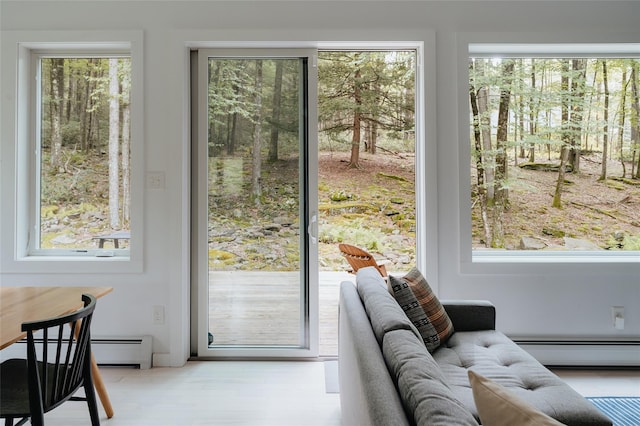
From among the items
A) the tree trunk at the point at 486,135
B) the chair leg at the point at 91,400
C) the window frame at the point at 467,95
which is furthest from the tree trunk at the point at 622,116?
the chair leg at the point at 91,400

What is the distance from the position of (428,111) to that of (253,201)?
4.85ft

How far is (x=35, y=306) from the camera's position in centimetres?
169

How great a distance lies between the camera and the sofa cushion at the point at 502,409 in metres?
0.69

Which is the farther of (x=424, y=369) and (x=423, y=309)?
(x=423, y=309)

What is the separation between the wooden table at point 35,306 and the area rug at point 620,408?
2.80m

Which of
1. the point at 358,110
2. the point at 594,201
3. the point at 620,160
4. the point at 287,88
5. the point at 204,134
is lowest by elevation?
the point at 594,201

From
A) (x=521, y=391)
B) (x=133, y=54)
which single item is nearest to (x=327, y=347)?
(x=521, y=391)

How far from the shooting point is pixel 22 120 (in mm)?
2795

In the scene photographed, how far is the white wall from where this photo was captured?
8.77 feet

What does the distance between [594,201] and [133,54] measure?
3.73m

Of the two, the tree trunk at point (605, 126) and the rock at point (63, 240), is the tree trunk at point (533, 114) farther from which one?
the rock at point (63, 240)

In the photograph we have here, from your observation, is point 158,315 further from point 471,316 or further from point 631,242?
point 631,242

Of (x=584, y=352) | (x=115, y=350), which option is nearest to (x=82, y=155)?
(x=115, y=350)

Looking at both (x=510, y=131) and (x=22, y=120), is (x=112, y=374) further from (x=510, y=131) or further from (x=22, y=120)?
(x=510, y=131)
